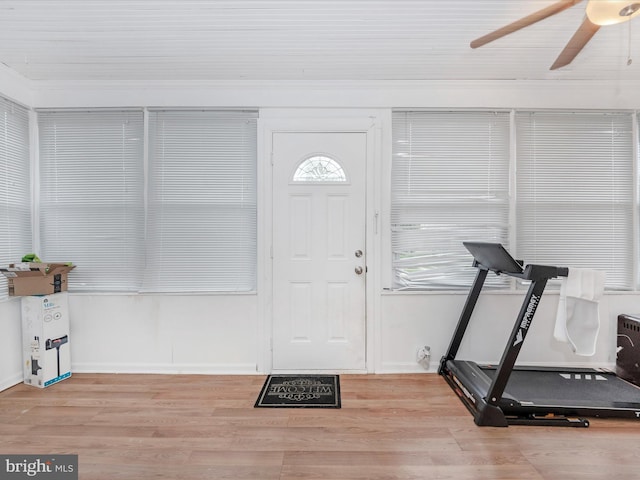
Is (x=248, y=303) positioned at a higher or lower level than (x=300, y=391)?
higher

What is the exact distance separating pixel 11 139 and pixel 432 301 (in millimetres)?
3754

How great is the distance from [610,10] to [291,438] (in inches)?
106

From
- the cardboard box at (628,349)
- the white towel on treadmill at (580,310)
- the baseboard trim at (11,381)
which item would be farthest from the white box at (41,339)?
the cardboard box at (628,349)

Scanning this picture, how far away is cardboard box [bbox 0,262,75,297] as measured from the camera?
2.67 meters

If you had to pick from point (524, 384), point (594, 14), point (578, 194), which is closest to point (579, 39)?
point (594, 14)

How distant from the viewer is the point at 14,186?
2.90m

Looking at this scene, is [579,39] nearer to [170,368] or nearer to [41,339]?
[170,368]

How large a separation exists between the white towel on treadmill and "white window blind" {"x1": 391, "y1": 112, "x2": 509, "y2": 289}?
85 cm

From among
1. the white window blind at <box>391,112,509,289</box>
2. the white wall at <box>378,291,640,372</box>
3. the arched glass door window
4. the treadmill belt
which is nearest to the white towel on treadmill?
the treadmill belt

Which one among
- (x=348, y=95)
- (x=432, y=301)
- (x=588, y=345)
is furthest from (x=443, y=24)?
(x=588, y=345)

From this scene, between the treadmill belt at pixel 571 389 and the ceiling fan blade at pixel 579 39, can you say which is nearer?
the ceiling fan blade at pixel 579 39

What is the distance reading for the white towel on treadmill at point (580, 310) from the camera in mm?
2201

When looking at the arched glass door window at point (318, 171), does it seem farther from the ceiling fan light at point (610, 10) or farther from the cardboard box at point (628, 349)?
the cardboard box at point (628, 349)

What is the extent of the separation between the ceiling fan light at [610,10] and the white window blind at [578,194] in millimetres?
1464
